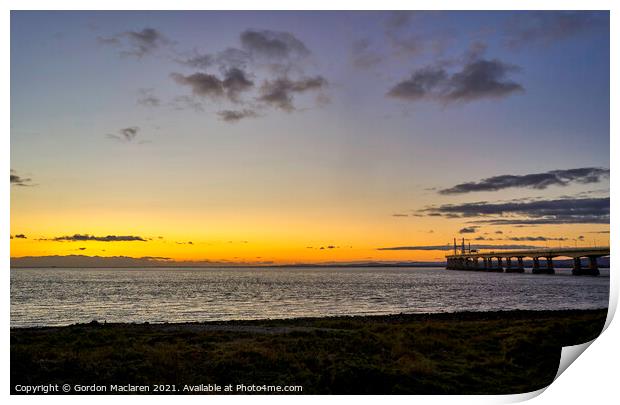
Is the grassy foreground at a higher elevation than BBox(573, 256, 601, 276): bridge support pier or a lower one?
higher

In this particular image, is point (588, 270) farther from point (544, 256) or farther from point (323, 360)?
point (323, 360)

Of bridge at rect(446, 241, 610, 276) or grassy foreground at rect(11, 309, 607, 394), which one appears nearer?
grassy foreground at rect(11, 309, 607, 394)

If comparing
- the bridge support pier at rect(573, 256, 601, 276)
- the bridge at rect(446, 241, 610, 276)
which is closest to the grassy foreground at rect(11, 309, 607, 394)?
the bridge at rect(446, 241, 610, 276)

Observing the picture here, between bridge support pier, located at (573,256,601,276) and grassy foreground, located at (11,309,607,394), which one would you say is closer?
grassy foreground, located at (11,309,607,394)

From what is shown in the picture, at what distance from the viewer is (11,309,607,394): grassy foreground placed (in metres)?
8.67

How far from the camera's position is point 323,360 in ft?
31.0

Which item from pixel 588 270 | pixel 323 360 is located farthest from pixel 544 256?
pixel 323 360

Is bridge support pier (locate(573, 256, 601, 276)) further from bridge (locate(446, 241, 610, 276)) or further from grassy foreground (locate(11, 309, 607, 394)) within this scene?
grassy foreground (locate(11, 309, 607, 394))

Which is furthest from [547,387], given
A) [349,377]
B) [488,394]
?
[349,377]

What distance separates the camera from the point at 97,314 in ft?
86.1

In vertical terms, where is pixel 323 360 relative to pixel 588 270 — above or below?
above
